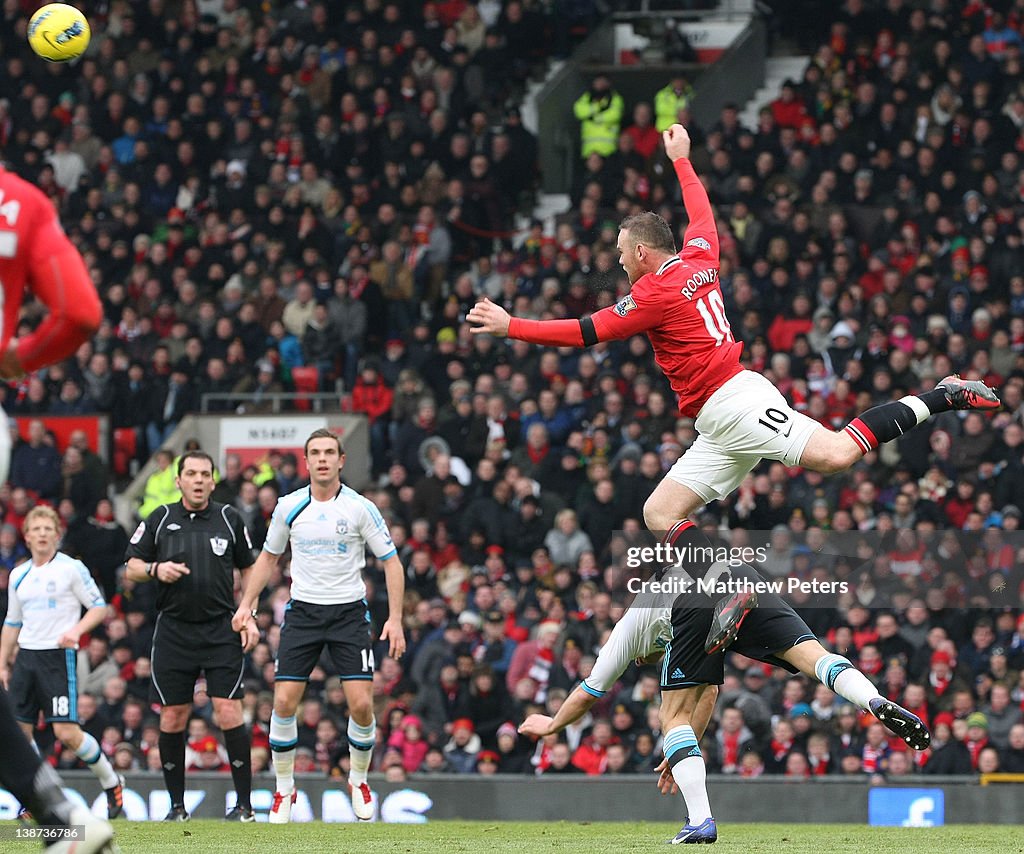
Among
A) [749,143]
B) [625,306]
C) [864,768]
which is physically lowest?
[864,768]

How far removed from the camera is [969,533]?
53.9 ft

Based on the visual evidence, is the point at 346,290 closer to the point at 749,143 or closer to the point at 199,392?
the point at 199,392

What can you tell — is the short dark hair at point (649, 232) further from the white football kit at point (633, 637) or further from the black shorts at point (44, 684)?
the black shorts at point (44, 684)

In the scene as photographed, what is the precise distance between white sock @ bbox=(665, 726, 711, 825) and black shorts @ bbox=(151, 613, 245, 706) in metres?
4.25

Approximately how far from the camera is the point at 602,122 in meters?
23.4

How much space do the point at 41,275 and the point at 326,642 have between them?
617 centimetres

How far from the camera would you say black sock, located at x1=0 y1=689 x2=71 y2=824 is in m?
5.72

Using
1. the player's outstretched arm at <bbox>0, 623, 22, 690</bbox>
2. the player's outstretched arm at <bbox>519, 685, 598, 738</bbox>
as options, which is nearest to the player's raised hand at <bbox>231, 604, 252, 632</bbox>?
the player's outstretched arm at <bbox>0, 623, 22, 690</bbox>

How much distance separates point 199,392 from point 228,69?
6050mm

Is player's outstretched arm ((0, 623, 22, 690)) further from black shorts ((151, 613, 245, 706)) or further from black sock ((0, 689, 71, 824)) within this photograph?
black sock ((0, 689, 71, 824))

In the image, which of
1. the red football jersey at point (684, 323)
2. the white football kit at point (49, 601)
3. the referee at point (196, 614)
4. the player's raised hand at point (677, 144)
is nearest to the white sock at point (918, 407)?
the red football jersey at point (684, 323)

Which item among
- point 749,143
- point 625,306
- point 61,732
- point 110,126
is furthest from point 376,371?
point 625,306

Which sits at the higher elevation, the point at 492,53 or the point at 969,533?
the point at 492,53

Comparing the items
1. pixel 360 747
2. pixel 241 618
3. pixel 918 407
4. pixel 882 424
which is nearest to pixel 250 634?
pixel 241 618
